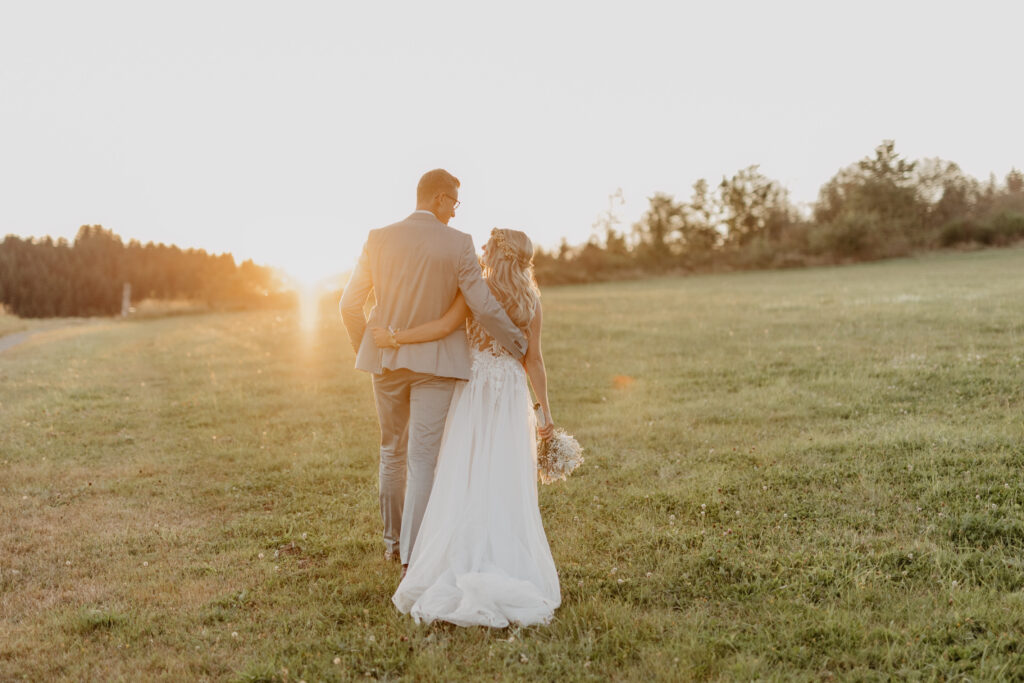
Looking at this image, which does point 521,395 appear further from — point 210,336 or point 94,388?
point 210,336

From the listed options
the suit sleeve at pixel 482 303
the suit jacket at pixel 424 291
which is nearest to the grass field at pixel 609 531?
the suit jacket at pixel 424 291

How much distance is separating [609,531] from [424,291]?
2725 millimetres

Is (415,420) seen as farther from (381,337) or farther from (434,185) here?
(434,185)

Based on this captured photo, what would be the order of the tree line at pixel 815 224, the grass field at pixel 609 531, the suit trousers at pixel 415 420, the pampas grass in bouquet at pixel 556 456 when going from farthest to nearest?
the tree line at pixel 815 224 → the pampas grass in bouquet at pixel 556 456 → the suit trousers at pixel 415 420 → the grass field at pixel 609 531

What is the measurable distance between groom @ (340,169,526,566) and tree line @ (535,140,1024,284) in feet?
157

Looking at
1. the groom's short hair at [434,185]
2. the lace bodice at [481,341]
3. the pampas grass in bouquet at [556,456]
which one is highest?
the groom's short hair at [434,185]

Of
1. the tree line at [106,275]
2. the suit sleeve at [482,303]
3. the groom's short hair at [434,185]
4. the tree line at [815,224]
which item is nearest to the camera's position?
the suit sleeve at [482,303]

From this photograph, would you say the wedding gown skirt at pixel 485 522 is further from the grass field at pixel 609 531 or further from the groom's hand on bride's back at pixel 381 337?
the groom's hand on bride's back at pixel 381 337

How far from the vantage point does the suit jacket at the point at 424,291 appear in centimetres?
471

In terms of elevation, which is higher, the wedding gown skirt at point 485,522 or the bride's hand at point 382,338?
the bride's hand at point 382,338

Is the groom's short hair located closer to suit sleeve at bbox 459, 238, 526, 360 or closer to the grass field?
suit sleeve at bbox 459, 238, 526, 360

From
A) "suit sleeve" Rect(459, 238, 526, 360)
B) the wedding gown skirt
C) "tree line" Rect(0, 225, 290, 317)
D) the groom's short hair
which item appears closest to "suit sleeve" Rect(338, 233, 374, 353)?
the groom's short hair

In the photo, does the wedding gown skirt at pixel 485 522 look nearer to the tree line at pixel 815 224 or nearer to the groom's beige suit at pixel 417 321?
the groom's beige suit at pixel 417 321

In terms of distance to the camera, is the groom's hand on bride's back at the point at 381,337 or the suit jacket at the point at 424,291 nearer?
the suit jacket at the point at 424,291
